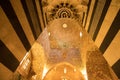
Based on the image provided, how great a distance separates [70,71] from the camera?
1076cm

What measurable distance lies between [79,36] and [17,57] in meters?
7.24

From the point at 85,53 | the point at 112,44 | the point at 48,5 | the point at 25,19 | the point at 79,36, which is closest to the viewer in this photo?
the point at 112,44

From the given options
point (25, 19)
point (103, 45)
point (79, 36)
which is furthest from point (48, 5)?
point (79, 36)

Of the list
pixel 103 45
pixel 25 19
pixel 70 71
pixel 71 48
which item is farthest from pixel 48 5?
pixel 70 71

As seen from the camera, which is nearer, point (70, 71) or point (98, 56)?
point (98, 56)

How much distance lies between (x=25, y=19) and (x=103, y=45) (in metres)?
1.51

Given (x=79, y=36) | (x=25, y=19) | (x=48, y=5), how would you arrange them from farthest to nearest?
(x=79, y=36), (x=48, y=5), (x=25, y=19)

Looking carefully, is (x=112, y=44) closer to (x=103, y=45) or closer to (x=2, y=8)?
(x=103, y=45)

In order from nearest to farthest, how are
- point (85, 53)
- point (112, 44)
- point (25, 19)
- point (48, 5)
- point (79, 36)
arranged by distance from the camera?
point (112, 44) < point (25, 19) < point (48, 5) < point (79, 36) < point (85, 53)

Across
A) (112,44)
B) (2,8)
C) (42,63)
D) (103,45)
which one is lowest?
(42,63)

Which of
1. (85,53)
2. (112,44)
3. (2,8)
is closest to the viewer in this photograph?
(2,8)

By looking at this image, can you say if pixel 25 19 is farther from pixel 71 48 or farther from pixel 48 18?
pixel 71 48

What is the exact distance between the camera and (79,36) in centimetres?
956

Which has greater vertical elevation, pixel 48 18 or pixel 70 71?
pixel 48 18
